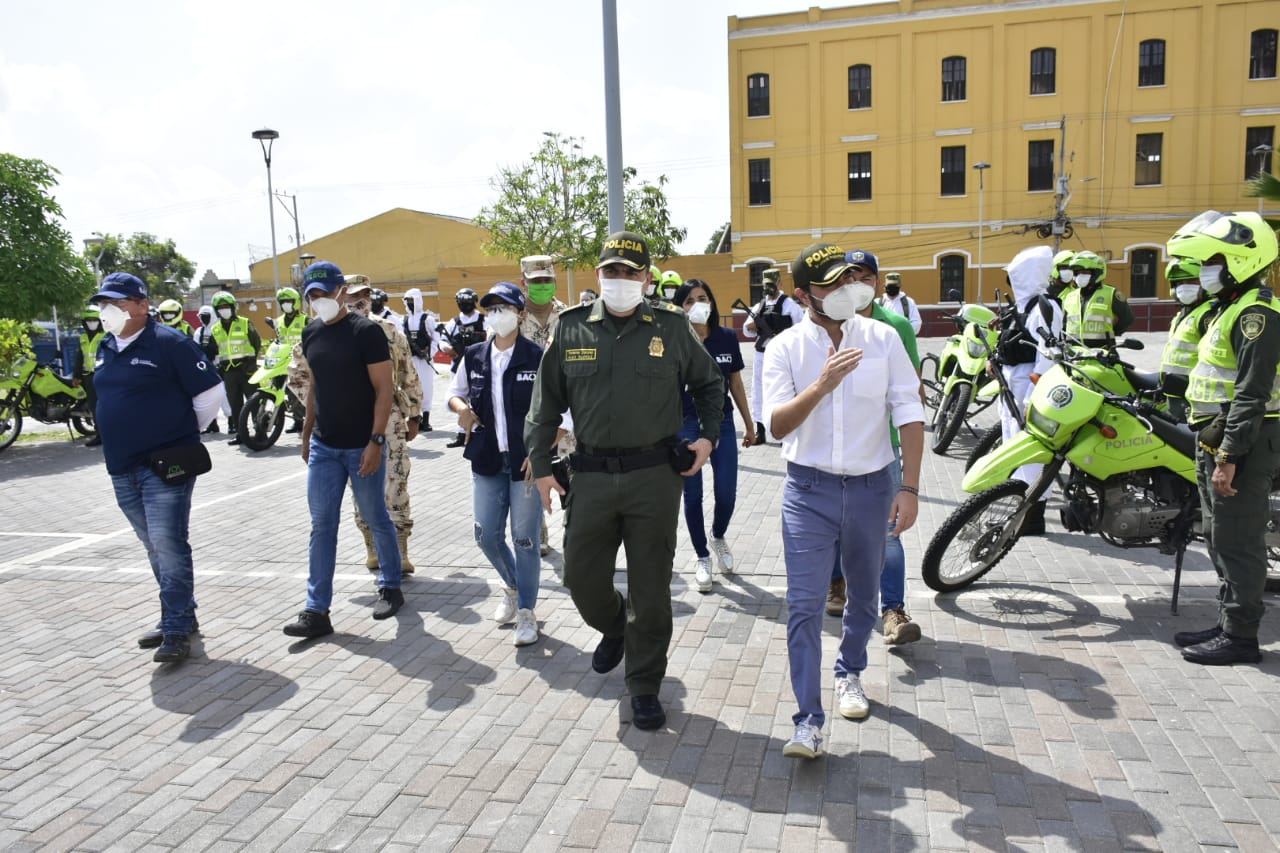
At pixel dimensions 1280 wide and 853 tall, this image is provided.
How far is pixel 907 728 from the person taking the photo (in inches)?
152

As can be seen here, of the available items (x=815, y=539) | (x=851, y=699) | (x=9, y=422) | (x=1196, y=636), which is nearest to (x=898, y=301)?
(x=1196, y=636)

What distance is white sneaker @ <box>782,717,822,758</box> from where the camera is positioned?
3.54 meters

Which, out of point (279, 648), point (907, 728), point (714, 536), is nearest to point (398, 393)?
point (279, 648)

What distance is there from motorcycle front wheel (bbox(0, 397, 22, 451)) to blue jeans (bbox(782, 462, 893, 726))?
42.8 ft

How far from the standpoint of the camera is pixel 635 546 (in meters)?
3.95

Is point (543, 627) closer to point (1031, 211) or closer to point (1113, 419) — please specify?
point (1113, 419)

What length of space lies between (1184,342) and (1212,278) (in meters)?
0.69

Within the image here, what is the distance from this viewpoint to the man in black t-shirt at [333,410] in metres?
5.20

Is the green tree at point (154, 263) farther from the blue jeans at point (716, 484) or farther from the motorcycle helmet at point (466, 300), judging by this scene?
the blue jeans at point (716, 484)

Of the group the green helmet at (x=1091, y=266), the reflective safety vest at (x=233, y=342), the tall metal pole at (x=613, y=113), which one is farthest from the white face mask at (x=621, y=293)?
the reflective safety vest at (x=233, y=342)

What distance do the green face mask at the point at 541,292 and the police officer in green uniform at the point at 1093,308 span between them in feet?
16.0

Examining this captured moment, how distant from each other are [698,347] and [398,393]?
2.68 m

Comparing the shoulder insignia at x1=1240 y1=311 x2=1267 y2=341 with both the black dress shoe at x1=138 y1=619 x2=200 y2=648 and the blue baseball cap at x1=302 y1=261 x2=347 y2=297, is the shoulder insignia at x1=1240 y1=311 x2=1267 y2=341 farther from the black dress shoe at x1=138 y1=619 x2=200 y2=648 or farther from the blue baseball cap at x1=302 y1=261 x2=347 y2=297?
the black dress shoe at x1=138 y1=619 x2=200 y2=648

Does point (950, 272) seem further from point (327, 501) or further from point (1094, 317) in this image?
point (327, 501)
